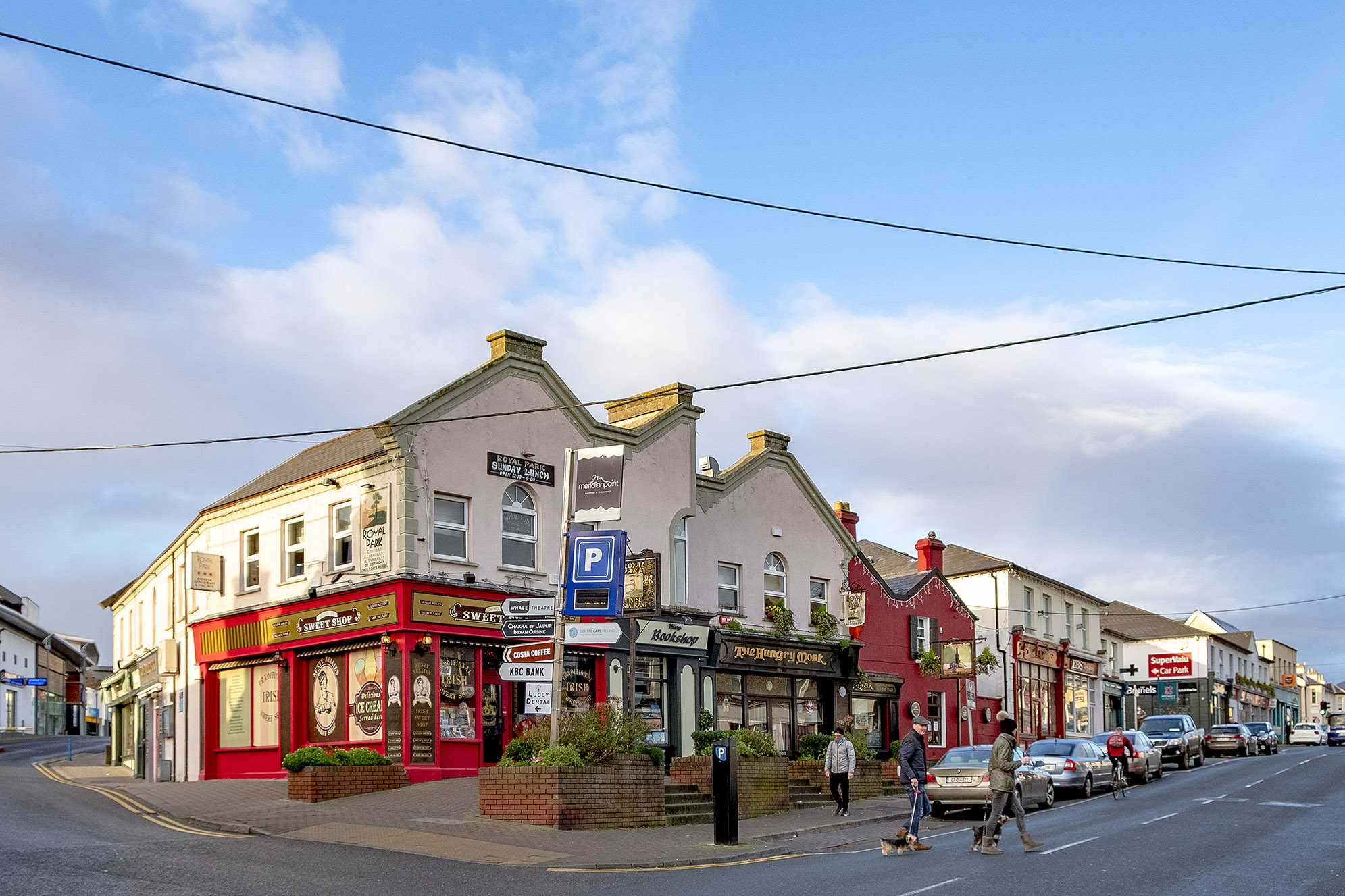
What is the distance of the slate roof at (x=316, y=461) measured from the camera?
27.6 m

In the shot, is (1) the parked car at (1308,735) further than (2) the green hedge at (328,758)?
Yes

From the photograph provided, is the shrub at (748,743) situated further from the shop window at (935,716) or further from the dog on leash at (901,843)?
the shop window at (935,716)

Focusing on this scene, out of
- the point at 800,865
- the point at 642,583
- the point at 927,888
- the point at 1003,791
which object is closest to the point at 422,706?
the point at 642,583

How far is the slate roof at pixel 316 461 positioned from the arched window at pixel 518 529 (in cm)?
296

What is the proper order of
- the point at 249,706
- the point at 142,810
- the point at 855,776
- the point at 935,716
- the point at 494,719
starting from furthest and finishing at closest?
the point at 935,716 < the point at 249,706 < the point at 855,776 < the point at 494,719 < the point at 142,810

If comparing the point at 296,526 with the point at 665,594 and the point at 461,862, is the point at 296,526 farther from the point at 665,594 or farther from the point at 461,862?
the point at 461,862

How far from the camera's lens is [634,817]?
2009 cm

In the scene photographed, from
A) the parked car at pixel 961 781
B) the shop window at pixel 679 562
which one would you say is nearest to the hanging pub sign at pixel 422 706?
the shop window at pixel 679 562

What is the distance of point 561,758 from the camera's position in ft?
63.9

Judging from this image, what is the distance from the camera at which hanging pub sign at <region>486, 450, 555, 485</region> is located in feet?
87.7

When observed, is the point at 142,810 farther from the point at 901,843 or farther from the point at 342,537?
the point at 901,843

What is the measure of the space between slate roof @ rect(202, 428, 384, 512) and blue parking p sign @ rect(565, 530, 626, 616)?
7.25 m

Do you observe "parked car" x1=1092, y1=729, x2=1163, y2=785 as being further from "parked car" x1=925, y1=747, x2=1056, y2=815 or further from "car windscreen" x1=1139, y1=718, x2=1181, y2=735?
"parked car" x1=925, y1=747, x2=1056, y2=815

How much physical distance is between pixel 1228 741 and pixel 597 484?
39.2 metres
